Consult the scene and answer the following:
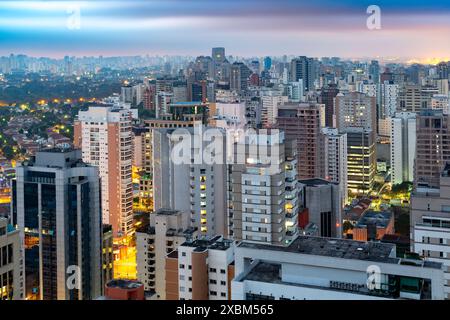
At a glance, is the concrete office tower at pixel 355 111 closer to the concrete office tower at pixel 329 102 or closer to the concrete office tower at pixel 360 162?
the concrete office tower at pixel 329 102

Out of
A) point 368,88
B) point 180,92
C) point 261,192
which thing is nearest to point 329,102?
point 368,88

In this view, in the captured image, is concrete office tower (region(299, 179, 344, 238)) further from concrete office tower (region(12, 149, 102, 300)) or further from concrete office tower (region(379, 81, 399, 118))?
concrete office tower (region(379, 81, 399, 118))

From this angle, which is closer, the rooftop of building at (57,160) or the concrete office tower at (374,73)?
the rooftop of building at (57,160)

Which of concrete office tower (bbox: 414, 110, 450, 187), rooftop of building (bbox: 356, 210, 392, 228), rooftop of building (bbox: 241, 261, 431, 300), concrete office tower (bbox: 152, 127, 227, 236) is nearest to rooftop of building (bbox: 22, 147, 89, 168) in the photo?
concrete office tower (bbox: 152, 127, 227, 236)

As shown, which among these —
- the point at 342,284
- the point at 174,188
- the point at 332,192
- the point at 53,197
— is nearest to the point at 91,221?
the point at 53,197

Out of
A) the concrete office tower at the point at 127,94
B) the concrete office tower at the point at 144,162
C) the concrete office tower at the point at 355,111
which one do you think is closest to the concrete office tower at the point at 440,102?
the concrete office tower at the point at 355,111
